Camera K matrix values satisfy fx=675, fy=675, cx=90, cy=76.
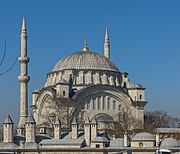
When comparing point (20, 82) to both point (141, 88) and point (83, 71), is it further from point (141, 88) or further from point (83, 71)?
point (141, 88)

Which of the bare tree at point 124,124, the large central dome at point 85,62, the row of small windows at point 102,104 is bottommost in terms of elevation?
the bare tree at point 124,124

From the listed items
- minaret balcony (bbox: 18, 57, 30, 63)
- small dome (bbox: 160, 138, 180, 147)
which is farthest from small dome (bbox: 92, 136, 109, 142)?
minaret balcony (bbox: 18, 57, 30, 63)

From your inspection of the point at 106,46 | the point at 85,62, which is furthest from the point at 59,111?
the point at 106,46

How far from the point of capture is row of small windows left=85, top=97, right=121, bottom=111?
64812mm

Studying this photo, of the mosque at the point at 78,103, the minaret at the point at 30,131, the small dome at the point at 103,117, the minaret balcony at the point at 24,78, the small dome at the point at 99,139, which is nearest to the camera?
the small dome at the point at 99,139

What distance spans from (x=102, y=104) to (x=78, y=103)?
2.82 m

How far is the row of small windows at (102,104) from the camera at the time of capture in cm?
6481

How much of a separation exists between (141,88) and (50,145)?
20773 millimetres

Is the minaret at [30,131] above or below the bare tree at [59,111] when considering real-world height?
below

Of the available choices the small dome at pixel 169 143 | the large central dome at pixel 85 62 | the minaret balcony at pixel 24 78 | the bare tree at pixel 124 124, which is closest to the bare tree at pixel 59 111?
the minaret balcony at pixel 24 78

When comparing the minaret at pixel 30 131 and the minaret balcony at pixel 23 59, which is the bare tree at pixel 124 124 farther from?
the minaret at pixel 30 131

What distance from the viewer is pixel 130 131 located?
59438 millimetres

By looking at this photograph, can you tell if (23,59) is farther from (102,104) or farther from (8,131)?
(8,131)

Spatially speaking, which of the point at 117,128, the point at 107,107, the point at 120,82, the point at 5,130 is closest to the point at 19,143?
the point at 5,130
